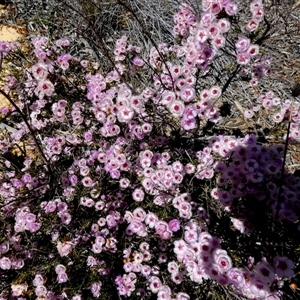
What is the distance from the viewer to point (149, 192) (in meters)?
2.73

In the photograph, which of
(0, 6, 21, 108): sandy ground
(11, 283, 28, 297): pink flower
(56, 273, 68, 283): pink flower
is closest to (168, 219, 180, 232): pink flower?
(56, 273, 68, 283): pink flower

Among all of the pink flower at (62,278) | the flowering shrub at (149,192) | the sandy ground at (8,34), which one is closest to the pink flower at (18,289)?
the flowering shrub at (149,192)

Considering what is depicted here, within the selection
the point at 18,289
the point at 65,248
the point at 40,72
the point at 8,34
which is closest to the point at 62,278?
the point at 65,248

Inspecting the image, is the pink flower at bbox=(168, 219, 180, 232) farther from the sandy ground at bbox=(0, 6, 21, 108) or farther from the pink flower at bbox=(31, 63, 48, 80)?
the sandy ground at bbox=(0, 6, 21, 108)

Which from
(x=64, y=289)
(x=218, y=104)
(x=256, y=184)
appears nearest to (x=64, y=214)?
(x=64, y=289)

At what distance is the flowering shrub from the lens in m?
Answer: 2.31

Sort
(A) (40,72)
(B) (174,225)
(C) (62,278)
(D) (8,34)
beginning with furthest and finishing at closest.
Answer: (D) (8,34)
(A) (40,72)
(C) (62,278)
(B) (174,225)

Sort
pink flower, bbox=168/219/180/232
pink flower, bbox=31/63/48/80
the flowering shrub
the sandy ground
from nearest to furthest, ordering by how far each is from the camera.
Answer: the flowering shrub, pink flower, bbox=168/219/180/232, pink flower, bbox=31/63/48/80, the sandy ground

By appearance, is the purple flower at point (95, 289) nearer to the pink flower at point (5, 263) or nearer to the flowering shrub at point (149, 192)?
the flowering shrub at point (149, 192)

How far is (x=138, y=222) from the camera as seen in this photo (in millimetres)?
2666

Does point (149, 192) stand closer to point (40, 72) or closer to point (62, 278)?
point (62, 278)

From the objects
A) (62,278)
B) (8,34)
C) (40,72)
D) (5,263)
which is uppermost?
(40,72)

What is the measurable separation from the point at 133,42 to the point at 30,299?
2673mm

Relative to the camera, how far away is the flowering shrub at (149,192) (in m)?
2.31
